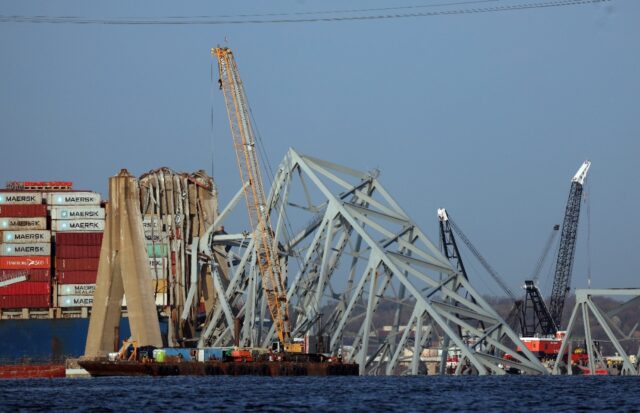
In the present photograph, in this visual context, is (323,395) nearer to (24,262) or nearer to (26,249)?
(24,262)

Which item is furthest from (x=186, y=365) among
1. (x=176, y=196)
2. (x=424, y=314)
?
(x=176, y=196)

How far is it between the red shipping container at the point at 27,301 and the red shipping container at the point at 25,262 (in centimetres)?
367

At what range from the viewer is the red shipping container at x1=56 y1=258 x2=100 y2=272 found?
546 ft

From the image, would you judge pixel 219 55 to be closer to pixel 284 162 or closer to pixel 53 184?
pixel 284 162

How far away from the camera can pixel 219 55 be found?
5994 inches

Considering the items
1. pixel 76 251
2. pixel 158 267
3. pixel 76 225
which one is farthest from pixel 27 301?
pixel 158 267

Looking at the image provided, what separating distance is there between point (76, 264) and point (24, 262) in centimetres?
627

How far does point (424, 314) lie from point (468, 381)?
291 inches

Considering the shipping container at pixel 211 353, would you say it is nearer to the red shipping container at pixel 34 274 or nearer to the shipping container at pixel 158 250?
the shipping container at pixel 158 250

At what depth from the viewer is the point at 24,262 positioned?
543 feet

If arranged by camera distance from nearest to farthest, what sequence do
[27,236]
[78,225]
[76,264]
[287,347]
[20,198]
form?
1. [287,347]
2. [76,264]
3. [27,236]
4. [78,225]
5. [20,198]

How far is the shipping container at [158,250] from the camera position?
163125mm

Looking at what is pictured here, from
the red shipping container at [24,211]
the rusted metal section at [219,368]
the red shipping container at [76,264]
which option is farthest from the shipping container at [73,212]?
the rusted metal section at [219,368]

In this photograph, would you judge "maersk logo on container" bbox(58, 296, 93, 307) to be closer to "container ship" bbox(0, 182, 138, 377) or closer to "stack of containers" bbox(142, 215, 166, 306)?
"container ship" bbox(0, 182, 138, 377)
